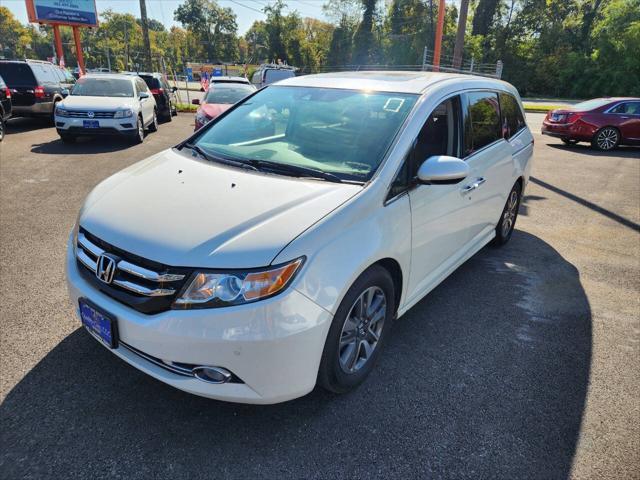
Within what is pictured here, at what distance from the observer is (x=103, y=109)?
1006cm

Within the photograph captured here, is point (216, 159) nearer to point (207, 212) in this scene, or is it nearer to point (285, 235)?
point (207, 212)

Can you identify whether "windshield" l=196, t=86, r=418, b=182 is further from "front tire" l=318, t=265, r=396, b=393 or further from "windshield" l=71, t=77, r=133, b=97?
"windshield" l=71, t=77, r=133, b=97

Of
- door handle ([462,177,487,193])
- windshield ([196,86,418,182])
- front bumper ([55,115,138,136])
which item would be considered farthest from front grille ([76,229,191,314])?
front bumper ([55,115,138,136])

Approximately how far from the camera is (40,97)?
1268cm

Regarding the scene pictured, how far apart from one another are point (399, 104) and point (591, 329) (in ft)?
7.63

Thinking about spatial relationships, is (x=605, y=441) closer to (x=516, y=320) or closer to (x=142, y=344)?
(x=516, y=320)

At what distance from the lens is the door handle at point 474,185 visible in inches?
136

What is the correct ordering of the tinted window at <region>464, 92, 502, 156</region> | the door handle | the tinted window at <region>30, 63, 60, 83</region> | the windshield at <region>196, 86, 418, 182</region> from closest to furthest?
the windshield at <region>196, 86, 418, 182</region> → the door handle → the tinted window at <region>464, 92, 502, 156</region> → the tinted window at <region>30, 63, 60, 83</region>

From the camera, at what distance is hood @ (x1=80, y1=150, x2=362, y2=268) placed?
2.09 metres

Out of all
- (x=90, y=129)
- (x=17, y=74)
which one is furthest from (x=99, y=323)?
(x=17, y=74)

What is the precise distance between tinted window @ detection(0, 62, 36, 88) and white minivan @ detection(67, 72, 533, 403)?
11976 millimetres

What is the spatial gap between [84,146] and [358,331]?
1001 cm

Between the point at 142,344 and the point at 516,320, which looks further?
the point at 516,320

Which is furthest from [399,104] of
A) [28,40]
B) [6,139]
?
[28,40]
